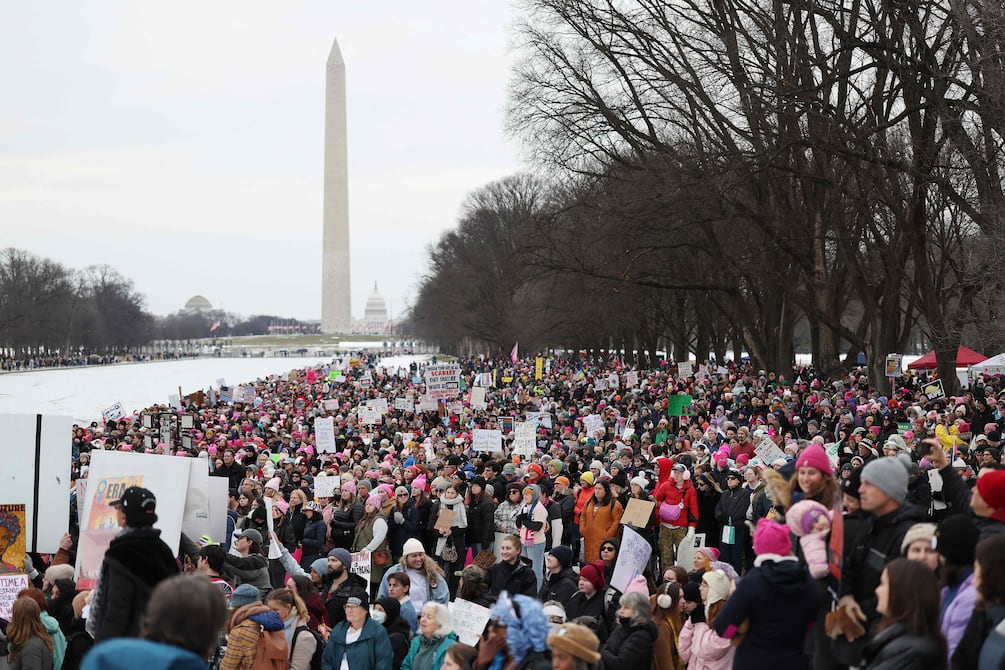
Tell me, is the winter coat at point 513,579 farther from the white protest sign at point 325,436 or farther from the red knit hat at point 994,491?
the white protest sign at point 325,436

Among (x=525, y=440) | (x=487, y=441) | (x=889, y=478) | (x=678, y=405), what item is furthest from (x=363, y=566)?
(x=678, y=405)

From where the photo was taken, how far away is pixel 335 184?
110m

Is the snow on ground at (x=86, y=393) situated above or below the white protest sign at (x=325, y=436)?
below

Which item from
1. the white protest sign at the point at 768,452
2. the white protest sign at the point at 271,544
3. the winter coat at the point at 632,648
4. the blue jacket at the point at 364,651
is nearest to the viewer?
the winter coat at the point at 632,648

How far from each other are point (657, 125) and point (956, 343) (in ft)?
44.2

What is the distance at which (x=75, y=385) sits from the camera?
242 ft

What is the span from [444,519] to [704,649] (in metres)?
5.17

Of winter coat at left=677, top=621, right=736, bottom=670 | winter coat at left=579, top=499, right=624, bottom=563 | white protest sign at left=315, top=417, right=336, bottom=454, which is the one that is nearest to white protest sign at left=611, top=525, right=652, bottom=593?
winter coat at left=677, top=621, right=736, bottom=670

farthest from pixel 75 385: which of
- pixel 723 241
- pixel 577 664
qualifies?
pixel 577 664

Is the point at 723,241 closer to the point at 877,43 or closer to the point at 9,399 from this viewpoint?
the point at 877,43

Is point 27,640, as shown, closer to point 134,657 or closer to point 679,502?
point 134,657

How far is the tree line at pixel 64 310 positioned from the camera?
11194cm

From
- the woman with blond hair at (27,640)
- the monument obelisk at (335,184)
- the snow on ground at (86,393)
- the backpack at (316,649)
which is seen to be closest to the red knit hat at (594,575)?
the backpack at (316,649)

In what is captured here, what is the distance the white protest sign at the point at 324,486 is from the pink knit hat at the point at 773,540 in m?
9.02
